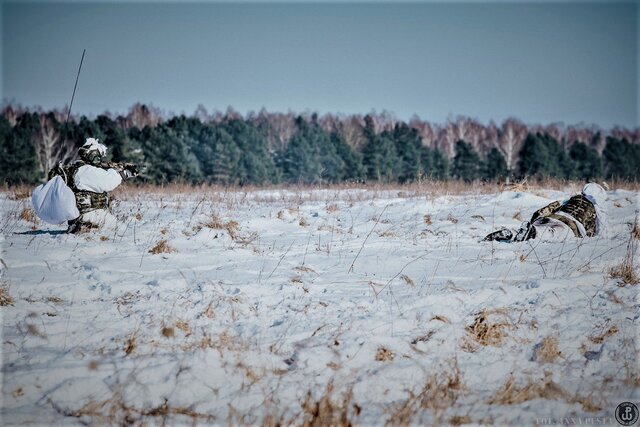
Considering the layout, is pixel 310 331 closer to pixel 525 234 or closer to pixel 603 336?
pixel 603 336

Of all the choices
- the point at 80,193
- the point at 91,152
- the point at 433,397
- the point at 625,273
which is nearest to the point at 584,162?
the point at 625,273

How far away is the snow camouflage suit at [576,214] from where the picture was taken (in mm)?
5543

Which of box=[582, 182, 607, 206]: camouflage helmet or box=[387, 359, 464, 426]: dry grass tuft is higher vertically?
box=[582, 182, 607, 206]: camouflage helmet

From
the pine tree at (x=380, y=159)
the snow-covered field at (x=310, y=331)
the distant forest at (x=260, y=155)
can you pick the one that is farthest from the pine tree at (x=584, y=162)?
the snow-covered field at (x=310, y=331)

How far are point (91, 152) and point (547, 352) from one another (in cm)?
565

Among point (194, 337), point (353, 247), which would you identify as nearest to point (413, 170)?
point (353, 247)

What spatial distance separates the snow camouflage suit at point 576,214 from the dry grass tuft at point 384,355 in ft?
11.6

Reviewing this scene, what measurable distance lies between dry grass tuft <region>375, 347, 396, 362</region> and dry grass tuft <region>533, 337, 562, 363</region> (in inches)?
41.4

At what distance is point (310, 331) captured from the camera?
10.9 feet

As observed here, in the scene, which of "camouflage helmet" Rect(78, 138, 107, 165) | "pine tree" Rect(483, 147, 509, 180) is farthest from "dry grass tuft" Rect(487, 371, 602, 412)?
"pine tree" Rect(483, 147, 509, 180)

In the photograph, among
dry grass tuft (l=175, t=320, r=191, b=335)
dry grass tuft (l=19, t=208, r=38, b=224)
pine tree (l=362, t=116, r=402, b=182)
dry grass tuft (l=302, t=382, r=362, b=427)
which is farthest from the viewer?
pine tree (l=362, t=116, r=402, b=182)

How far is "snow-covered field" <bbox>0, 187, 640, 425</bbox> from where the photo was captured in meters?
2.56

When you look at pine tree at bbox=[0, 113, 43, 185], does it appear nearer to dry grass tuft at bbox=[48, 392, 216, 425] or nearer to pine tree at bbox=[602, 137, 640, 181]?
dry grass tuft at bbox=[48, 392, 216, 425]

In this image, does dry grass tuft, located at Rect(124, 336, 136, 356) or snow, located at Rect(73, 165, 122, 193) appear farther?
snow, located at Rect(73, 165, 122, 193)
